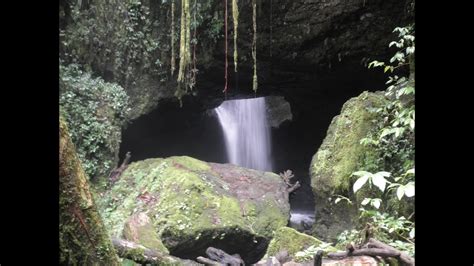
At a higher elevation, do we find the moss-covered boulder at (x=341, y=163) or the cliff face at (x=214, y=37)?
the cliff face at (x=214, y=37)

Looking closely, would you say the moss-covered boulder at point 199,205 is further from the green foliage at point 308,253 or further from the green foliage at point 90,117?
the green foliage at point 308,253

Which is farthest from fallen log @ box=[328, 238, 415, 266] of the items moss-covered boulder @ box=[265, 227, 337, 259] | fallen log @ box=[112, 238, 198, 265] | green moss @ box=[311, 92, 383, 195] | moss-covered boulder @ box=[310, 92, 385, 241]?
green moss @ box=[311, 92, 383, 195]

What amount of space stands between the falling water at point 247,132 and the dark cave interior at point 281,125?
303 mm

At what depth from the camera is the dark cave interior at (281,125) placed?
10334 millimetres

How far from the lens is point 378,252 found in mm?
3156

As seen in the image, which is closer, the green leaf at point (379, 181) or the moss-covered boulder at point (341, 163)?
the green leaf at point (379, 181)

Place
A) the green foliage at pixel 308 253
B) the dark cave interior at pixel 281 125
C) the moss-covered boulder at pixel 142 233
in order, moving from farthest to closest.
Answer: the dark cave interior at pixel 281 125, the moss-covered boulder at pixel 142 233, the green foliage at pixel 308 253

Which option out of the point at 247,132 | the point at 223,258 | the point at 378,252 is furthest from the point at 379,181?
the point at 247,132

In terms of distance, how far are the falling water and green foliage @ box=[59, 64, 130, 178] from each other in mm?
7213

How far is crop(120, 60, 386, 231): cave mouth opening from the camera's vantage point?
10.4 meters

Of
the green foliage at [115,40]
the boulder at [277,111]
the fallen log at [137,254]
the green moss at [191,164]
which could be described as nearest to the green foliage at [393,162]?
the fallen log at [137,254]

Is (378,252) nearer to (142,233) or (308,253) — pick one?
(308,253)
